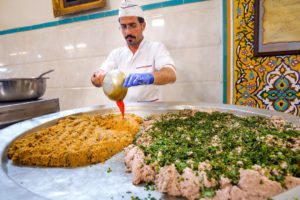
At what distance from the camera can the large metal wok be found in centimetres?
212

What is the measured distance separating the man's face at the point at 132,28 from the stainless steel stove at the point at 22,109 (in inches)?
38.2

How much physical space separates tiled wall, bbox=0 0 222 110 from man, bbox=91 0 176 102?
0.70ft

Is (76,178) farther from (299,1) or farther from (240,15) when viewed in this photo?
(299,1)

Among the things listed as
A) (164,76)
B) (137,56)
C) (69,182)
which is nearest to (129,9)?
(137,56)

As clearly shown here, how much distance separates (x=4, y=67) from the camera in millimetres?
3613

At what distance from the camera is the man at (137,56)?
2.23m

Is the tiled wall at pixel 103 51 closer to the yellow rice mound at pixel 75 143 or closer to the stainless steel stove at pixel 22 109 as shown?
the stainless steel stove at pixel 22 109

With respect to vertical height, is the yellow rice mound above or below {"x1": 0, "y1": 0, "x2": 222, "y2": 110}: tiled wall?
below

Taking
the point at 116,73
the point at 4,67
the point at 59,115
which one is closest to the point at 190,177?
the point at 116,73

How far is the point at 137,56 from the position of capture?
2.43m

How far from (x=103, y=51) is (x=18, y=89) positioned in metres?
1.03

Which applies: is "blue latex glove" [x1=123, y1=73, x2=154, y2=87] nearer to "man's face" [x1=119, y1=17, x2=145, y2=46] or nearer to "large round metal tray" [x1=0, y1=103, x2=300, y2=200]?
"large round metal tray" [x1=0, y1=103, x2=300, y2=200]

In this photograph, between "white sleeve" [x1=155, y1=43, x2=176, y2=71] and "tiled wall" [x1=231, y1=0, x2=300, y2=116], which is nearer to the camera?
"tiled wall" [x1=231, y1=0, x2=300, y2=116]

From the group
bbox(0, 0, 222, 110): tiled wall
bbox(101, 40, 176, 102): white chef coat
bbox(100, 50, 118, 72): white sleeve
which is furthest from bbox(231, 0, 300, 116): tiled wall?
bbox(100, 50, 118, 72): white sleeve
